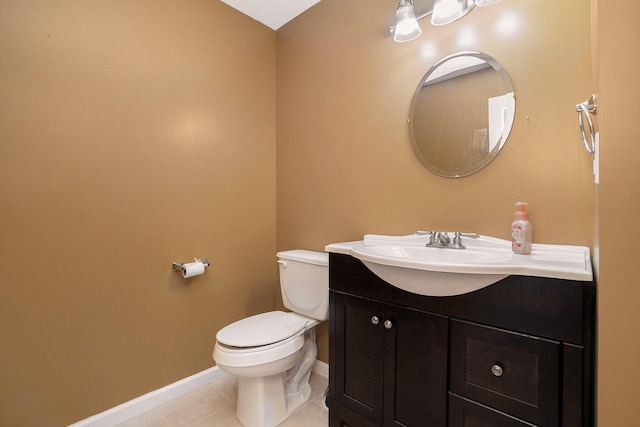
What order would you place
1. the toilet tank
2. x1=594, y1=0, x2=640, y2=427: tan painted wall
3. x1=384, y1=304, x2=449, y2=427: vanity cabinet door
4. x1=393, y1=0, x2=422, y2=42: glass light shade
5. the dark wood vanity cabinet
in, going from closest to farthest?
x1=594, y1=0, x2=640, y2=427: tan painted wall → the dark wood vanity cabinet → x1=384, y1=304, x2=449, y2=427: vanity cabinet door → x1=393, y1=0, x2=422, y2=42: glass light shade → the toilet tank

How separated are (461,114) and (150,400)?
7.09 feet

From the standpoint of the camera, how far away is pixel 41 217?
1.28 meters

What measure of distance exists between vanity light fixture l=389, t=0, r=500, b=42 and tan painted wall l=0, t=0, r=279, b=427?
43.6 inches

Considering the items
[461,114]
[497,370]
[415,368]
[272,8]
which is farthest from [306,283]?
[272,8]

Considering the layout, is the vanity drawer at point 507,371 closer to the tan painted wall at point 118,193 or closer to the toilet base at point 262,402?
the toilet base at point 262,402

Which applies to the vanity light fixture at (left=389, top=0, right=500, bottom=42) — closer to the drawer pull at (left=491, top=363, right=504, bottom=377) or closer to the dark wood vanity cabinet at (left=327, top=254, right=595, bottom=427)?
the dark wood vanity cabinet at (left=327, top=254, right=595, bottom=427)

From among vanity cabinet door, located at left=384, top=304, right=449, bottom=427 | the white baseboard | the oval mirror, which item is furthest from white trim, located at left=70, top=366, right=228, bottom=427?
the oval mirror

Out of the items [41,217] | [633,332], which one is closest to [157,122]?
[41,217]

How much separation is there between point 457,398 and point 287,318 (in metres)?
0.93

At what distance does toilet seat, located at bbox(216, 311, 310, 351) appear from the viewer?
4.49ft

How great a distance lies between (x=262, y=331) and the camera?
1.48 meters

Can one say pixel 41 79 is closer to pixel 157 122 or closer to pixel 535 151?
pixel 157 122

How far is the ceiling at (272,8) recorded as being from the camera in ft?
6.23

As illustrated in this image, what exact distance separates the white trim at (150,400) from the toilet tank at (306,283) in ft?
2.27
